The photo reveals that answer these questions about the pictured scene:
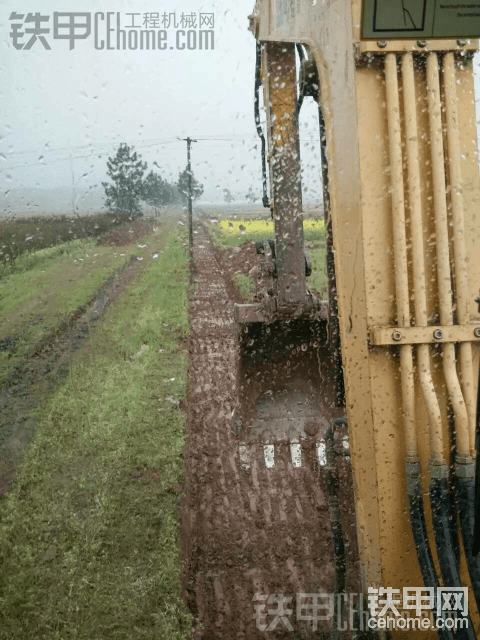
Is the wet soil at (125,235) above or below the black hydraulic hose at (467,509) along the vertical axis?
above

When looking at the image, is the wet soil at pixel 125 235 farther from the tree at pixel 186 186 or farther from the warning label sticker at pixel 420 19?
the warning label sticker at pixel 420 19

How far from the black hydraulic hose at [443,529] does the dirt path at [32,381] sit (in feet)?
12.2

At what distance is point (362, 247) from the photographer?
1666 mm

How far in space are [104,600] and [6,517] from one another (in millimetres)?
1240

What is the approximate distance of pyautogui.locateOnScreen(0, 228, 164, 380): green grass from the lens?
954cm

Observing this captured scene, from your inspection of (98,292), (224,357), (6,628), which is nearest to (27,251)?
(98,292)

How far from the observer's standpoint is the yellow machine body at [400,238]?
5.34 feet

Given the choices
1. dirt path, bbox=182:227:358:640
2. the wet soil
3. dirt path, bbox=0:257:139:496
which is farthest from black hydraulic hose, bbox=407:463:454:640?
the wet soil

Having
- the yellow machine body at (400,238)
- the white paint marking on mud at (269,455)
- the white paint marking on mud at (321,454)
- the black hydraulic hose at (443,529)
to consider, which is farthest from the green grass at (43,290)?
the black hydraulic hose at (443,529)

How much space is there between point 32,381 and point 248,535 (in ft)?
14.9

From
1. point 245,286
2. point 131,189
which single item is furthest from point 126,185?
point 245,286

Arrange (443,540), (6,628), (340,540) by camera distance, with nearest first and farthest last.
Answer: (443,540) < (340,540) < (6,628)

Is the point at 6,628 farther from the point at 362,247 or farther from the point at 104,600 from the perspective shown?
the point at 362,247

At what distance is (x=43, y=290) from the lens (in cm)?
1242
